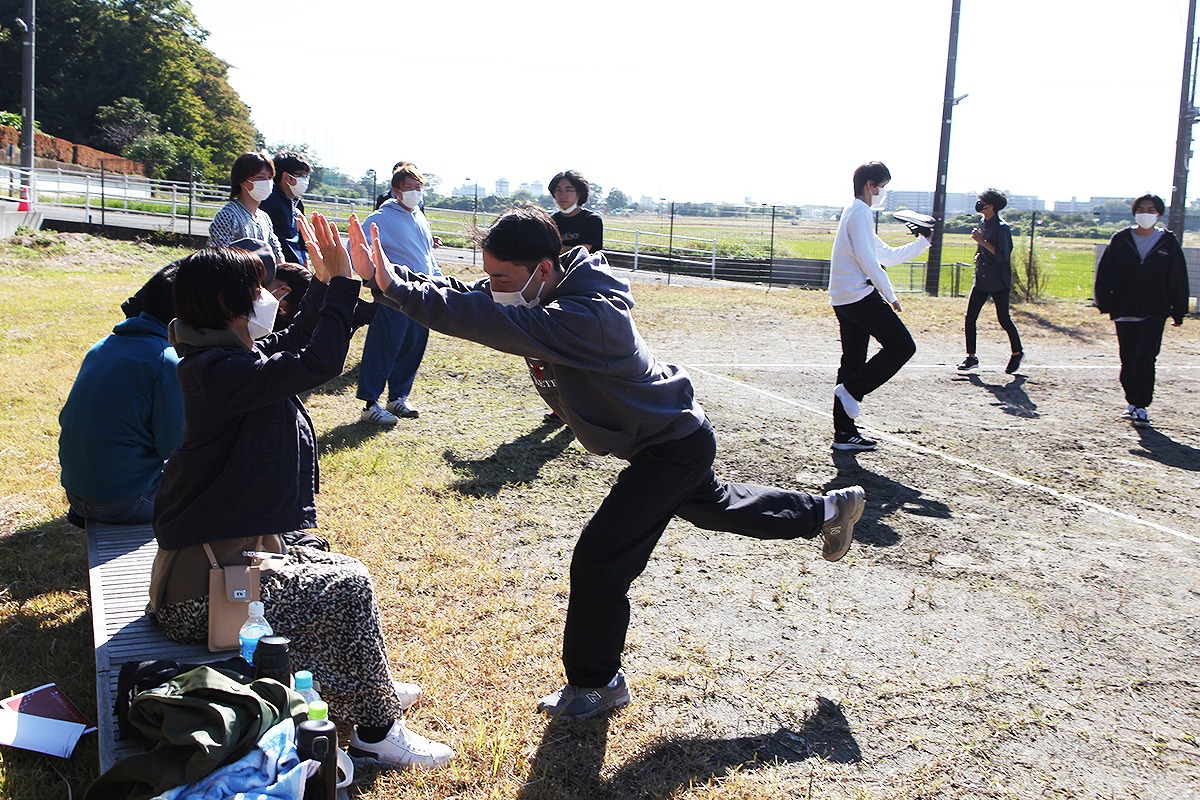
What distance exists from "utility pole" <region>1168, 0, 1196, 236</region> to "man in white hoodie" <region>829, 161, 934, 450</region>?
17.4m

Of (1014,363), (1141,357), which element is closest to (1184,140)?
(1014,363)

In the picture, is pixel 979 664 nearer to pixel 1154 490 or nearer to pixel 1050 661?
pixel 1050 661

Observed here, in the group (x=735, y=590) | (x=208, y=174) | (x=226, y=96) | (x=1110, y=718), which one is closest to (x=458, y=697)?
(x=735, y=590)

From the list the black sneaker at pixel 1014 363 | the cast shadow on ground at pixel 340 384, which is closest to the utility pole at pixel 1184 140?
the black sneaker at pixel 1014 363

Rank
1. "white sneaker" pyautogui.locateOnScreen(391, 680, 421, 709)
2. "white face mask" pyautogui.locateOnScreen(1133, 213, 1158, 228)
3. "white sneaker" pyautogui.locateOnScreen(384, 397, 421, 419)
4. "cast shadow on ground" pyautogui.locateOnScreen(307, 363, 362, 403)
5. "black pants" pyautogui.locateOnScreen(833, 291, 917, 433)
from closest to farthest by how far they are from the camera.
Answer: "white sneaker" pyautogui.locateOnScreen(391, 680, 421, 709)
"black pants" pyautogui.locateOnScreen(833, 291, 917, 433)
"white sneaker" pyautogui.locateOnScreen(384, 397, 421, 419)
"white face mask" pyautogui.locateOnScreen(1133, 213, 1158, 228)
"cast shadow on ground" pyautogui.locateOnScreen(307, 363, 362, 403)

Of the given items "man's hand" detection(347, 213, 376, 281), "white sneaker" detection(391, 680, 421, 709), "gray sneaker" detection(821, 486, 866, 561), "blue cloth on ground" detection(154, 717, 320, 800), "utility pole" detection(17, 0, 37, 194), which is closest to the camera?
"blue cloth on ground" detection(154, 717, 320, 800)

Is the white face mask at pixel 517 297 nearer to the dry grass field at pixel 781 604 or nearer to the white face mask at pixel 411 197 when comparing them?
the dry grass field at pixel 781 604

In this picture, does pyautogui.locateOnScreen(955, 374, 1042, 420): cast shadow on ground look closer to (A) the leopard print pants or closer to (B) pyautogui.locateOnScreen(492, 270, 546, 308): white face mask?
(B) pyautogui.locateOnScreen(492, 270, 546, 308): white face mask

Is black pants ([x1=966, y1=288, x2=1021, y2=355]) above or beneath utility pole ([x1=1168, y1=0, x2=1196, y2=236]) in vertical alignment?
beneath

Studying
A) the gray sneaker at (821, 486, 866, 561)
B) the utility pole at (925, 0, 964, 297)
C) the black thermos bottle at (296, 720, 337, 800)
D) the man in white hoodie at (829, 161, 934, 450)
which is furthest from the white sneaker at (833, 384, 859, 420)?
Result: the utility pole at (925, 0, 964, 297)

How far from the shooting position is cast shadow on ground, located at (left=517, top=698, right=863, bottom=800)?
3080 millimetres

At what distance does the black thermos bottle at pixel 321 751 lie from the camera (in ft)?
7.75

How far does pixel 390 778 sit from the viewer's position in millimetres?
3021

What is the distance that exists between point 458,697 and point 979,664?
6.66ft
